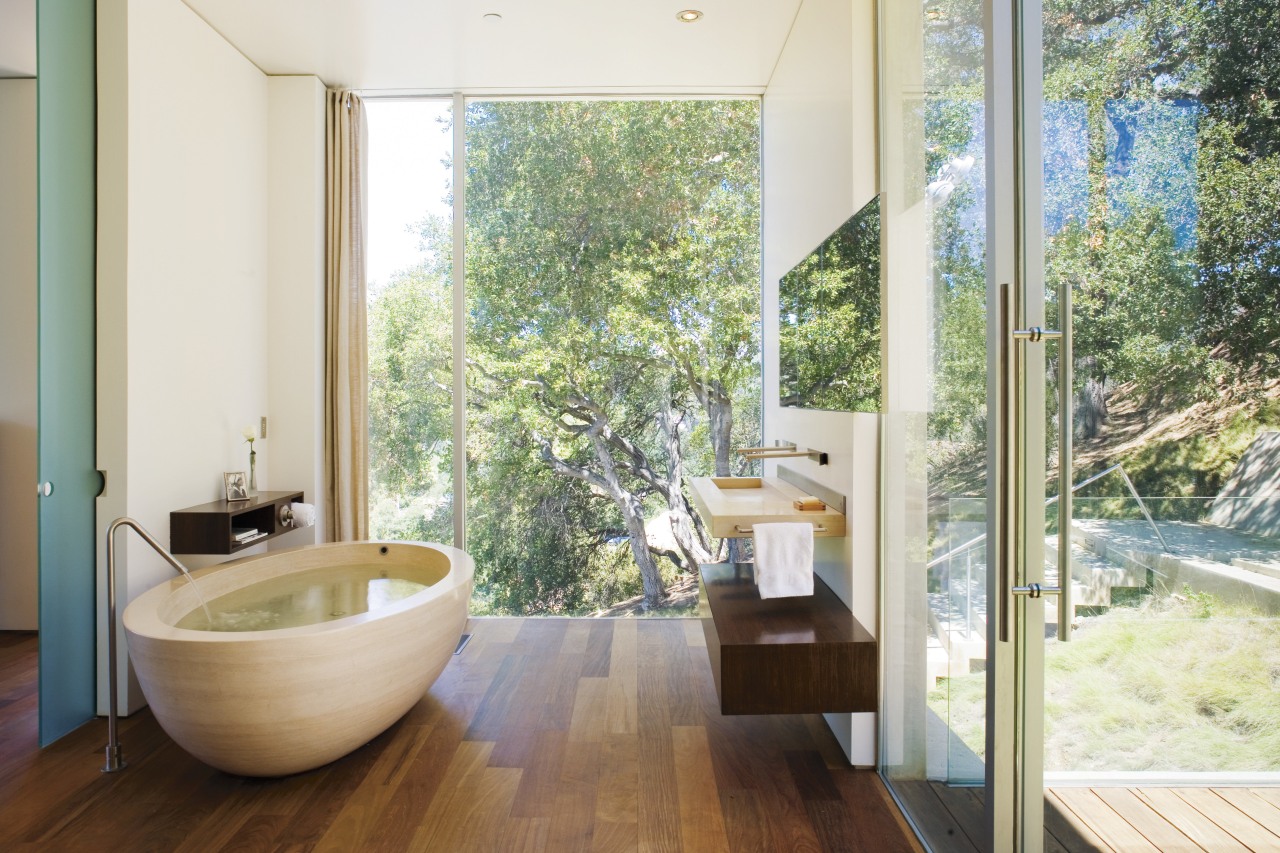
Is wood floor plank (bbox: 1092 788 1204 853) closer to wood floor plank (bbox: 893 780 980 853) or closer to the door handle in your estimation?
the door handle

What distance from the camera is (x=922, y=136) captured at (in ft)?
7.22

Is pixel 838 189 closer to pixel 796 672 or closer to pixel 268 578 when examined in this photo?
pixel 796 672

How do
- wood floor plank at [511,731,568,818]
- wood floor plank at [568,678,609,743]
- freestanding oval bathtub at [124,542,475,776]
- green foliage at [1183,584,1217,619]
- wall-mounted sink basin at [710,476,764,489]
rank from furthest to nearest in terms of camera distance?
1. wall-mounted sink basin at [710,476,764,489]
2. wood floor plank at [568,678,609,743]
3. wood floor plank at [511,731,568,818]
4. freestanding oval bathtub at [124,542,475,776]
5. green foliage at [1183,584,1217,619]

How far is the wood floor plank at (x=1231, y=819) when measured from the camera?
3.47ft

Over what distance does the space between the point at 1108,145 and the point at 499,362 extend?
361 cm

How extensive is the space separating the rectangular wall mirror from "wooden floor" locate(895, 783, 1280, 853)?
1.30m

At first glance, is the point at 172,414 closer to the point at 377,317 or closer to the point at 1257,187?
the point at 377,317

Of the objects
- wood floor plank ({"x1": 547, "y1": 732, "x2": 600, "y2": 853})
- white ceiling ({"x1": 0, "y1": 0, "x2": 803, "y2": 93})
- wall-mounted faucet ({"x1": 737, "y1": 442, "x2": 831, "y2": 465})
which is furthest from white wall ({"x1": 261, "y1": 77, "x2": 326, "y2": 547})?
wall-mounted faucet ({"x1": 737, "y1": 442, "x2": 831, "y2": 465})

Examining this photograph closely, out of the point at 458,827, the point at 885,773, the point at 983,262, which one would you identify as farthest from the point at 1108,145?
the point at 458,827

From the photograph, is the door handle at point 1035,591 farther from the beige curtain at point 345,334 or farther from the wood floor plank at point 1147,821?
the beige curtain at point 345,334

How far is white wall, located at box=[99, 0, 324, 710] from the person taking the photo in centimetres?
299

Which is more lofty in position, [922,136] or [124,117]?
[124,117]

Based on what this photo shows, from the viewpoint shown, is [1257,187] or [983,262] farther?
[983,262]

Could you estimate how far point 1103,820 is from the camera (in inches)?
54.8
